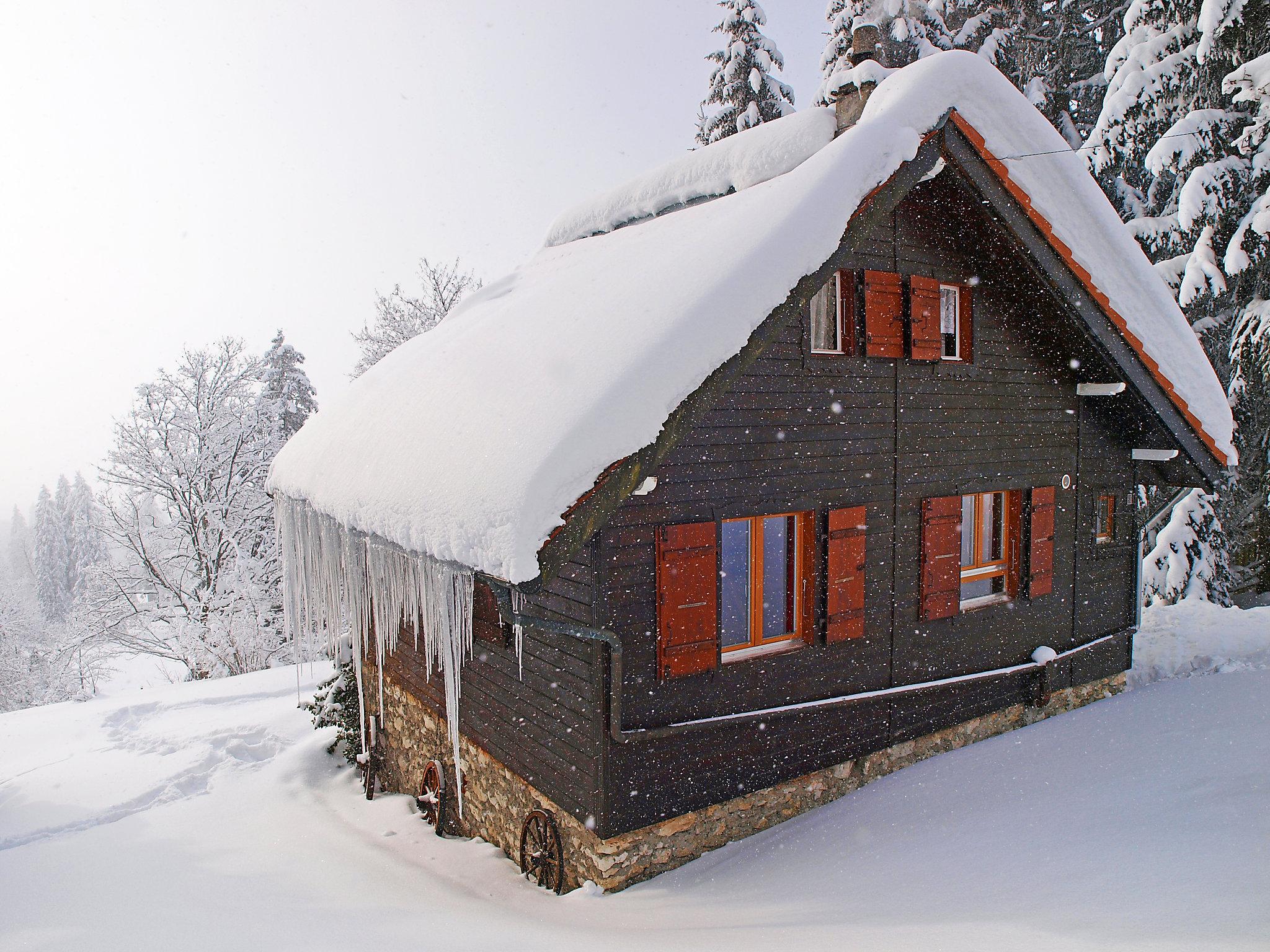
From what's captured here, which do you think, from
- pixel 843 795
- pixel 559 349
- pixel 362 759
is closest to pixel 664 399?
pixel 559 349

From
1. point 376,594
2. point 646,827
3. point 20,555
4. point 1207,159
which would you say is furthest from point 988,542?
point 20,555

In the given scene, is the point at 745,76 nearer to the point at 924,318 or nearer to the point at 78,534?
the point at 924,318

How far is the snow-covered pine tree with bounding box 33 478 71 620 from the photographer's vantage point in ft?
166

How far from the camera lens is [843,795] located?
19.7ft

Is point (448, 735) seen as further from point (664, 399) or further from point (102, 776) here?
point (102, 776)

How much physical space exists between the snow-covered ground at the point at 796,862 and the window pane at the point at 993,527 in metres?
1.78

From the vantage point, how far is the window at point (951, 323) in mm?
6520

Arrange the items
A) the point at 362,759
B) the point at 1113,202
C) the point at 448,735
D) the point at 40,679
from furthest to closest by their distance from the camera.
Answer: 1. the point at 40,679
2. the point at 1113,202
3. the point at 362,759
4. the point at 448,735

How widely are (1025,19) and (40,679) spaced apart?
36791mm

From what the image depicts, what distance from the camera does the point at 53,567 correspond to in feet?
172

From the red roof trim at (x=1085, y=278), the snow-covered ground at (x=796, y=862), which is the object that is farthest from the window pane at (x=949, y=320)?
the snow-covered ground at (x=796, y=862)

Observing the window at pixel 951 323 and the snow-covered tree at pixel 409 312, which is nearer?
the window at pixel 951 323

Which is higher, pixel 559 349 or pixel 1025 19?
pixel 1025 19

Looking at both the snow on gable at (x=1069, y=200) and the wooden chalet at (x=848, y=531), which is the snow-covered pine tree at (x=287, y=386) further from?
the snow on gable at (x=1069, y=200)
